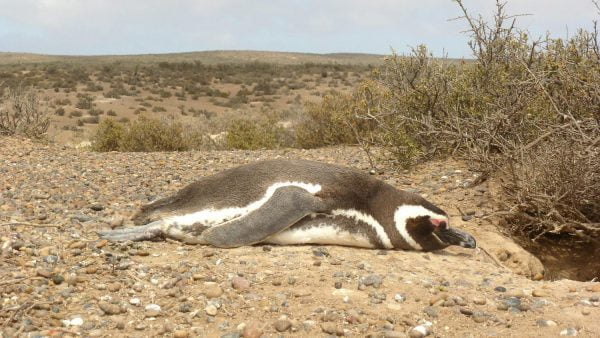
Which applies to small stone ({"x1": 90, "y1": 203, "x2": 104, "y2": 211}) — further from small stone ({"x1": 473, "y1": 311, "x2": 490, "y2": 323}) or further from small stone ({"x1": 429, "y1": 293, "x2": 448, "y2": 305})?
small stone ({"x1": 473, "y1": 311, "x2": 490, "y2": 323})

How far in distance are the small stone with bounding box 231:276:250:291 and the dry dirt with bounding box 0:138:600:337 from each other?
11 millimetres

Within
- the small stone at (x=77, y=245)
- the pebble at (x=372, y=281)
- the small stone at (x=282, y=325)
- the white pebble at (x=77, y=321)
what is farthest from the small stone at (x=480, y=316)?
the small stone at (x=77, y=245)

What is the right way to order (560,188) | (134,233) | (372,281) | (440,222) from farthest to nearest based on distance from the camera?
(560,188) < (440,222) < (134,233) < (372,281)

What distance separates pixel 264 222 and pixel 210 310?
3.69 feet

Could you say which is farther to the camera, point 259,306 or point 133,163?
point 133,163

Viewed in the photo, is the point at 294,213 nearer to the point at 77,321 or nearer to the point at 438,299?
the point at 438,299

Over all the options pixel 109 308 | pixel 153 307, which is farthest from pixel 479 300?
pixel 109 308

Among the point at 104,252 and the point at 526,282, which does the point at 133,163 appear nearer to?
the point at 104,252

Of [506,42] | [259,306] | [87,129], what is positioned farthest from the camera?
[87,129]

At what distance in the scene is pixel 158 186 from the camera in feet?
22.0

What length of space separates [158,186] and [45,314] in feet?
11.4

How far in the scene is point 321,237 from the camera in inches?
188

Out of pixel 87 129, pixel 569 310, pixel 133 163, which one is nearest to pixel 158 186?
pixel 133 163

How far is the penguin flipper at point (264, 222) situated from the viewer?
14.7ft
